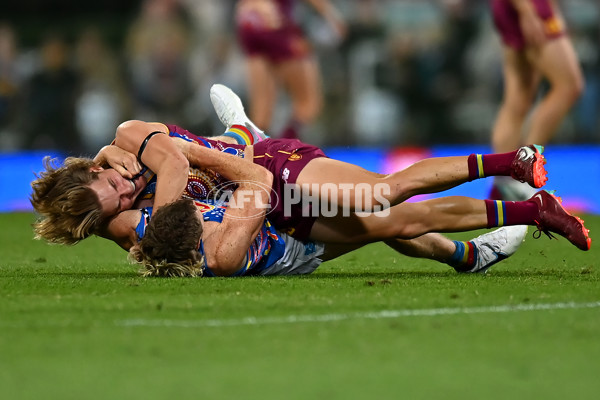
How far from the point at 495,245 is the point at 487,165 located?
2.08 feet

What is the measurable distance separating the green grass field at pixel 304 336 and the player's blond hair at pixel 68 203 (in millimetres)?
243

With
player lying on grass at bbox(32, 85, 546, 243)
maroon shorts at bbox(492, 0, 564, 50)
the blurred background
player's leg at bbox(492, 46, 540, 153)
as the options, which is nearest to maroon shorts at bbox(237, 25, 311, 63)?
the blurred background

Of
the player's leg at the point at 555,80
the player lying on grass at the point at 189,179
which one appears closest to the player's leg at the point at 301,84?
the player's leg at the point at 555,80

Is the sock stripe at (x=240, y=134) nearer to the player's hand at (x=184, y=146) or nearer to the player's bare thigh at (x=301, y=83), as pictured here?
the player's hand at (x=184, y=146)

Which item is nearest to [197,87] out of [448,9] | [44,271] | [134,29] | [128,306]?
[134,29]

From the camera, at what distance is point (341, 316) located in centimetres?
385

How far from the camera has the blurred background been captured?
12.3m

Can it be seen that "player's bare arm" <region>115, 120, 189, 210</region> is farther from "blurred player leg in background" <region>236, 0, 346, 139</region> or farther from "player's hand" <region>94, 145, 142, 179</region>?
"blurred player leg in background" <region>236, 0, 346, 139</region>

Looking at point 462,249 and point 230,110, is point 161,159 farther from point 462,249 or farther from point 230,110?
point 462,249

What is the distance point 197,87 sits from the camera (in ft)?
42.8

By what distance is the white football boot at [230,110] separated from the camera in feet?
21.1

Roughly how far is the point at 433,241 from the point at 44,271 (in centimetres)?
218

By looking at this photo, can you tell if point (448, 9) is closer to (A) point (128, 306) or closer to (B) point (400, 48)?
(B) point (400, 48)

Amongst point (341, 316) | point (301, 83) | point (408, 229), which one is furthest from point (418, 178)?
point (301, 83)
